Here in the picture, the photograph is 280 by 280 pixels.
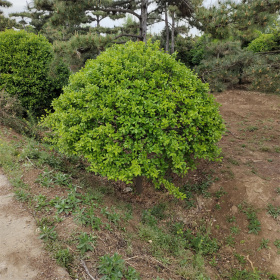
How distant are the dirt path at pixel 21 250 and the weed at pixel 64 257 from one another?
6 centimetres

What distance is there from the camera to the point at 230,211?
4.62 meters

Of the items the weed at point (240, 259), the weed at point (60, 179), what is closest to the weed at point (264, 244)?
the weed at point (240, 259)

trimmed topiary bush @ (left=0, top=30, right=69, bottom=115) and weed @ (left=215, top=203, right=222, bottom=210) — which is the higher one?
trimmed topiary bush @ (left=0, top=30, right=69, bottom=115)

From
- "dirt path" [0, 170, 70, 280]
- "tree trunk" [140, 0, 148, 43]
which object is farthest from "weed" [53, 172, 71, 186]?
"tree trunk" [140, 0, 148, 43]

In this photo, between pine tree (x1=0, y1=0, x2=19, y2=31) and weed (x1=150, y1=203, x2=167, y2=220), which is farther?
pine tree (x1=0, y1=0, x2=19, y2=31)

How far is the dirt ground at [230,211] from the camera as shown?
267cm

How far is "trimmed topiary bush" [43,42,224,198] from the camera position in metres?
3.67

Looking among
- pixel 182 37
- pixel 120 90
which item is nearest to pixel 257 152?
pixel 120 90

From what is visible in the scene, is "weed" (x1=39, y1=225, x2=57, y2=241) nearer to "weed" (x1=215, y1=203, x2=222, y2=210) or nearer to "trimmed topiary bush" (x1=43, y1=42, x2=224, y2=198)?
"trimmed topiary bush" (x1=43, y1=42, x2=224, y2=198)

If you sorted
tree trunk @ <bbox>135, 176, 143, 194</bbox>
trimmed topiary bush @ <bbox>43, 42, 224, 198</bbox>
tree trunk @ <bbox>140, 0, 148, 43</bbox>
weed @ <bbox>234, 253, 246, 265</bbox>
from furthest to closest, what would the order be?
tree trunk @ <bbox>140, 0, 148, 43</bbox> < tree trunk @ <bbox>135, 176, 143, 194</bbox> < weed @ <bbox>234, 253, 246, 265</bbox> < trimmed topiary bush @ <bbox>43, 42, 224, 198</bbox>

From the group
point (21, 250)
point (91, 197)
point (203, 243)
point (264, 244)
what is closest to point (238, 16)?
point (264, 244)

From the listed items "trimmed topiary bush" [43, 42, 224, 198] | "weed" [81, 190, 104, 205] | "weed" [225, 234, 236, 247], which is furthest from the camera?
"weed" [225, 234, 236, 247]

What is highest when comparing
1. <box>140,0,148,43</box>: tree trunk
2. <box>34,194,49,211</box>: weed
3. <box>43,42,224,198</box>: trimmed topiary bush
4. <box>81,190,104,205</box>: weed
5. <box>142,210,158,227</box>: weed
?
<box>140,0,148,43</box>: tree trunk

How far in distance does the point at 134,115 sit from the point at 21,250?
2.44 metres
